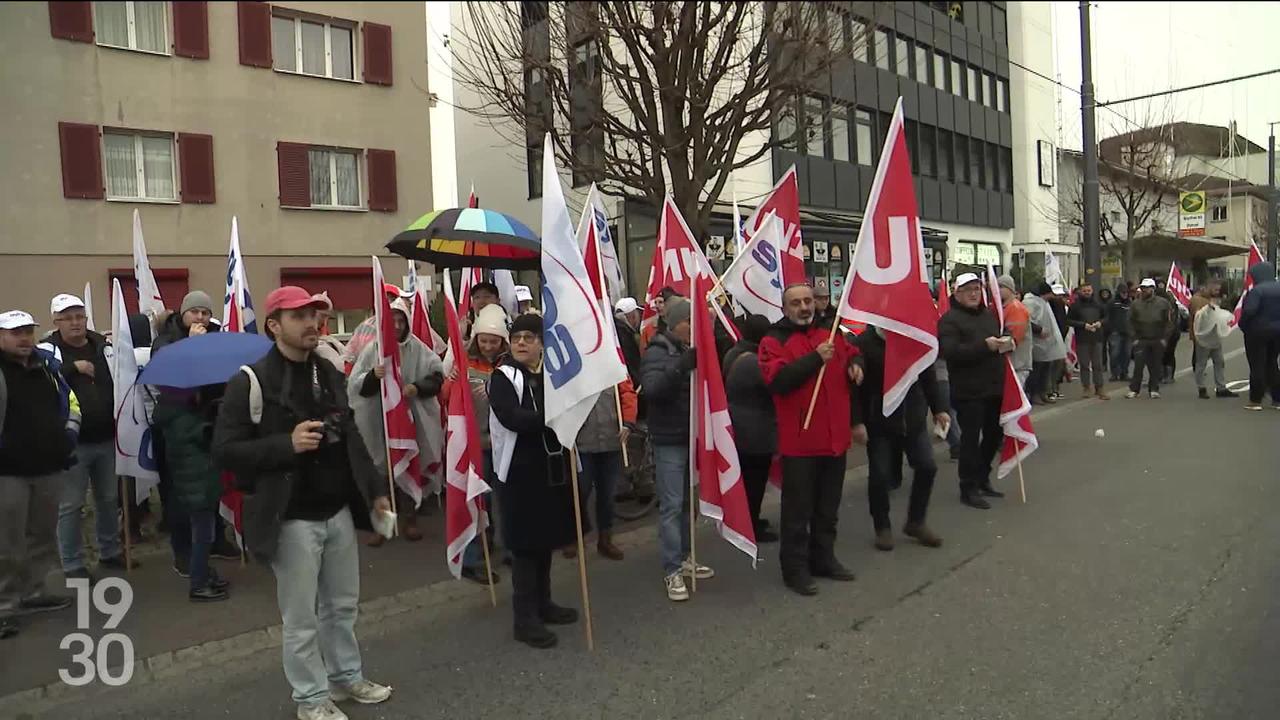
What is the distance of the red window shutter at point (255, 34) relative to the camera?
20.1 meters

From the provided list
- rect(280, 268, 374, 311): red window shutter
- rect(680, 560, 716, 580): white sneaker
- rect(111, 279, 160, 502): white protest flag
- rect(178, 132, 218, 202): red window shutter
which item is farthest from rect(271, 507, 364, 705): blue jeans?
rect(178, 132, 218, 202): red window shutter

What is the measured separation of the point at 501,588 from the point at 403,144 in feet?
61.7

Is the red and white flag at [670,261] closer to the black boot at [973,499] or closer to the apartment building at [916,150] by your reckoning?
the black boot at [973,499]

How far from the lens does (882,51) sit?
94.3ft

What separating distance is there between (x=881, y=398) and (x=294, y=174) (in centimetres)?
1784

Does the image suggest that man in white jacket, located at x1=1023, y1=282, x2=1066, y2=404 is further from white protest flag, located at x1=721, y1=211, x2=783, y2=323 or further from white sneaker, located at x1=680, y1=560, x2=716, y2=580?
white sneaker, located at x1=680, y1=560, x2=716, y2=580

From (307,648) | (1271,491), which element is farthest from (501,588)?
(1271,491)

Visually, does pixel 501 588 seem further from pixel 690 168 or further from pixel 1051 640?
pixel 690 168

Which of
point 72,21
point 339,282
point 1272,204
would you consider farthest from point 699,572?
point 1272,204

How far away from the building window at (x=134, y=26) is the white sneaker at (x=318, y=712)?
63.2 feet

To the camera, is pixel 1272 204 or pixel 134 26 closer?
pixel 134 26

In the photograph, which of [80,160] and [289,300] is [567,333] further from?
[80,160]

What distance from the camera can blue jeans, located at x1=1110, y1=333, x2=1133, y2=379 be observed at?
15.9 metres

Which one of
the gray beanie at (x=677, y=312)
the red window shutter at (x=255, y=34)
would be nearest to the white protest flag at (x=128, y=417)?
the gray beanie at (x=677, y=312)
